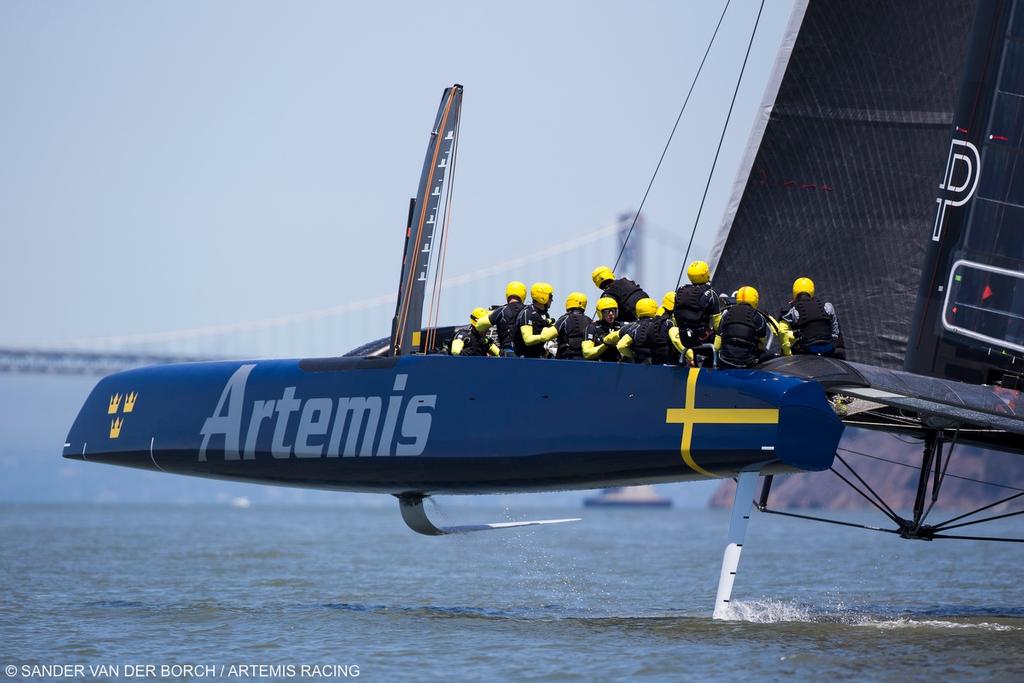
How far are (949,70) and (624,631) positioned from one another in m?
3.51

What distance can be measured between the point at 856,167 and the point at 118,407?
4890 mm

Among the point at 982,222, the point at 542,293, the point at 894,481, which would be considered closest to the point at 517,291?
the point at 542,293

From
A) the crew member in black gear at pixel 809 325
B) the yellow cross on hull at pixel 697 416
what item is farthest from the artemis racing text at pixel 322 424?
the crew member in black gear at pixel 809 325

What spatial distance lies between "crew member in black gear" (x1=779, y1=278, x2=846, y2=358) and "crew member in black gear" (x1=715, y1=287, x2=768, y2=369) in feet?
0.83

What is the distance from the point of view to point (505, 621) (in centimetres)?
842

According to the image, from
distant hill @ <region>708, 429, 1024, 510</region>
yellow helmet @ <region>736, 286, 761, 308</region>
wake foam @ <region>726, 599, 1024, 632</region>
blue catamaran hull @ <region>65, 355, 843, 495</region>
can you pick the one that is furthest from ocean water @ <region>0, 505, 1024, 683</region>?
distant hill @ <region>708, 429, 1024, 510</region>

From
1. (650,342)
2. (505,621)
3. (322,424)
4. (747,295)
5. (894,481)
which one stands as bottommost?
(894,481)

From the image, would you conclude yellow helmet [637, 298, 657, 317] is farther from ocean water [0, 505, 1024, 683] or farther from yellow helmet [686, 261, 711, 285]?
ocean water [0, 505, 1024, 683]

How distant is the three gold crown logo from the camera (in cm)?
936

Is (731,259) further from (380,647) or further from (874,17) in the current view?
(380,647)

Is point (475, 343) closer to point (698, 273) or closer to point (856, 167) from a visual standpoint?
point (698, 273)

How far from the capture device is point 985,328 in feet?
25.4

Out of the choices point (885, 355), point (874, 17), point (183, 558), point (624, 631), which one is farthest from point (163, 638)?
point (183, 558)

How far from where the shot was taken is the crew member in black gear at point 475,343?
813 cm
